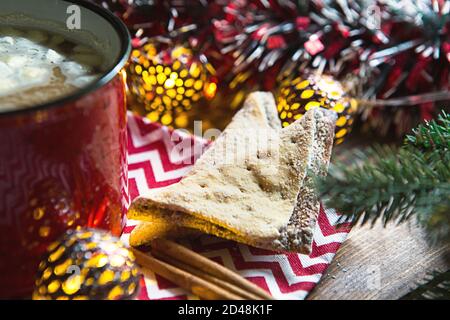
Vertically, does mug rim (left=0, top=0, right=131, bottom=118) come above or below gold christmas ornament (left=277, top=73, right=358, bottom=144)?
above

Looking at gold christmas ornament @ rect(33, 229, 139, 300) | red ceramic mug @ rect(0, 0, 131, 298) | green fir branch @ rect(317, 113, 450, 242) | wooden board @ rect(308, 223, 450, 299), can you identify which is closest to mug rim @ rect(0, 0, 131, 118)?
red ceramic mug @ rect(0, 0, 131, 298)

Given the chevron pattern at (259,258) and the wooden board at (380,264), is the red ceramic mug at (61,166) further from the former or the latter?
the wooden board at (380,264)

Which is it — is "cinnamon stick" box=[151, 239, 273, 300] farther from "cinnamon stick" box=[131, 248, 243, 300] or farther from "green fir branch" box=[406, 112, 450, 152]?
"green fir branch" box=[406, 112, 450, 152]

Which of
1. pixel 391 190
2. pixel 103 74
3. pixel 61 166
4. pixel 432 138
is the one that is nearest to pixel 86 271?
pixel 61 166

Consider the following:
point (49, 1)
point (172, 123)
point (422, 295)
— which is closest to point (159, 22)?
point (172, 123)

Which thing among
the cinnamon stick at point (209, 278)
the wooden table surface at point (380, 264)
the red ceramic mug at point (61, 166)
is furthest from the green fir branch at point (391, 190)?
the red ceramic mug at point (61, 166)

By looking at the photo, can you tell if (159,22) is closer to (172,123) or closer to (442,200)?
(172,123)
